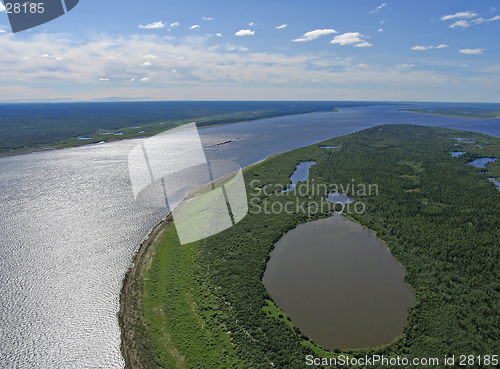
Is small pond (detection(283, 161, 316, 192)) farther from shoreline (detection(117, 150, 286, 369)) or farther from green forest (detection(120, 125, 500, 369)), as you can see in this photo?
shoreline (detection(117, 150, 286, 369))

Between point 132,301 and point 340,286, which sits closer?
point 132,301

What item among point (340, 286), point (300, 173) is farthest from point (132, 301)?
point (300, 173)

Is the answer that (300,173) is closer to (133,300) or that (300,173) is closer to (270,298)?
(270,298)

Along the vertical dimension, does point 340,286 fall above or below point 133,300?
above

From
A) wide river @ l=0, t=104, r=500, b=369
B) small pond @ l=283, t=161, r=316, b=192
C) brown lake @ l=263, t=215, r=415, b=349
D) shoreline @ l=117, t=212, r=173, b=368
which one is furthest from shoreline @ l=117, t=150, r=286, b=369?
small pond @ l=283, t=161, r=316, b=192

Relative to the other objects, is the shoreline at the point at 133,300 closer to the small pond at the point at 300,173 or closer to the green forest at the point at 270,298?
the green forest at the point at 270,298

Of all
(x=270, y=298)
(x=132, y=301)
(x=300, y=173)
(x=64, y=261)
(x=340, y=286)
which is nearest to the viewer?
(x=132, y=301)

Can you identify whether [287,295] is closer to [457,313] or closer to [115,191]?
[457,313]
